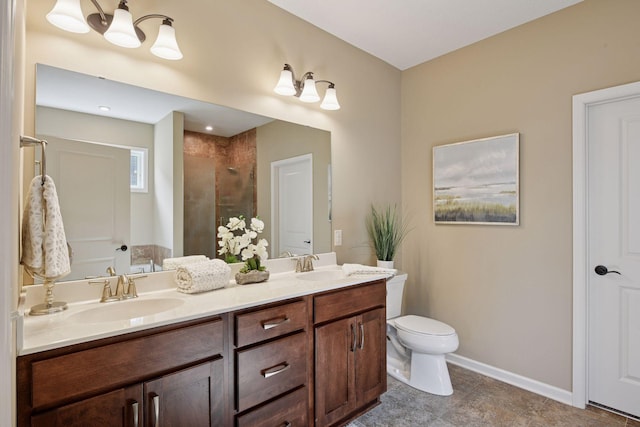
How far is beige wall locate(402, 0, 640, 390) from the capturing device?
218 cm

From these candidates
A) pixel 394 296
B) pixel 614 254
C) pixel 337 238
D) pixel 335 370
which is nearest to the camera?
pixel 335 370

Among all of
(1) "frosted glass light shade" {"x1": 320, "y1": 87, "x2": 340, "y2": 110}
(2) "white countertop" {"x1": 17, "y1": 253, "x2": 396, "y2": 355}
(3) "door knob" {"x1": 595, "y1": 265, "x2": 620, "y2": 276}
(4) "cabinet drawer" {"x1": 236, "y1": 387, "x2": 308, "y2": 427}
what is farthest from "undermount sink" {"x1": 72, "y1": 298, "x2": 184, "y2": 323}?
(3) "door knob" {"x1": 595, "y1": 265, "x2": 620, "y2": 276}

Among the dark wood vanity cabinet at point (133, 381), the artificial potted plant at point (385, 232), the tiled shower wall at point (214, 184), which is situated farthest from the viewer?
the artificial potted plant at point (385, 232)

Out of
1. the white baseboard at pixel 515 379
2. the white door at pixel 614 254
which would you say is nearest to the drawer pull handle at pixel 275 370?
the white baseboard at pixel 515 379

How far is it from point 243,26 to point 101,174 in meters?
1.21

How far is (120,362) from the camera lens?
1134 mm

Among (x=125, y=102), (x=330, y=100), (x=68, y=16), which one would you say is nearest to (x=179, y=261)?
(x=125, y=102)

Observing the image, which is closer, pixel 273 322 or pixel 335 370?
pixel 273 322

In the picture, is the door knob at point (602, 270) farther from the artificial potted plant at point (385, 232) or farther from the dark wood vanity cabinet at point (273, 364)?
the dark wood vanity cabinet at point (273, 364)

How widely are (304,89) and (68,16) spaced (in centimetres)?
129

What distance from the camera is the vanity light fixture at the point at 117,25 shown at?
136cm

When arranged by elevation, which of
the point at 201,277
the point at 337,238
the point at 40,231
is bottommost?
the point at 201,277

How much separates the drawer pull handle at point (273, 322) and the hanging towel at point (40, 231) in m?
0.82

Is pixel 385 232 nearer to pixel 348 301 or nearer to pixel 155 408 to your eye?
pixel 348 301
